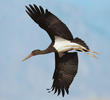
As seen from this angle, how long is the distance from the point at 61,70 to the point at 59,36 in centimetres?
149

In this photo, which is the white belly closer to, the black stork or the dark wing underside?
the black stork

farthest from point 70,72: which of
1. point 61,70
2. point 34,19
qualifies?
point 34,19

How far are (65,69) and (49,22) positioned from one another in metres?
1.99

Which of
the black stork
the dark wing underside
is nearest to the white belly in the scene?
the black stork

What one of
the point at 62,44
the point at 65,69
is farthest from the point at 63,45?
the point at 65,69

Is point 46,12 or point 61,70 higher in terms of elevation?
point 46,12

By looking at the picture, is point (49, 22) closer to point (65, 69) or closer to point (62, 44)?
point (62, 44)

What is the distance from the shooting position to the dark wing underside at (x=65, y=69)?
13898mm

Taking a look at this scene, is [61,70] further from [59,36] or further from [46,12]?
[46,12]

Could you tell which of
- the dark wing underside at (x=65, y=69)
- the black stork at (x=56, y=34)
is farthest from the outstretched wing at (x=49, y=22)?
the dark wing underside at (x=65, y=69)

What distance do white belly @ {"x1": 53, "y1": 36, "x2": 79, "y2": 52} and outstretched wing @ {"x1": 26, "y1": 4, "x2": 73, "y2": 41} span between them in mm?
139

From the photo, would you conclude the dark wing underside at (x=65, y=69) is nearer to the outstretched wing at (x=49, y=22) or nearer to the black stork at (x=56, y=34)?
the black stork at (x=56, y=34)

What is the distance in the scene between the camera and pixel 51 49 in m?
13.1

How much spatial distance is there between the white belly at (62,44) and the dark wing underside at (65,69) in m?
0.73
